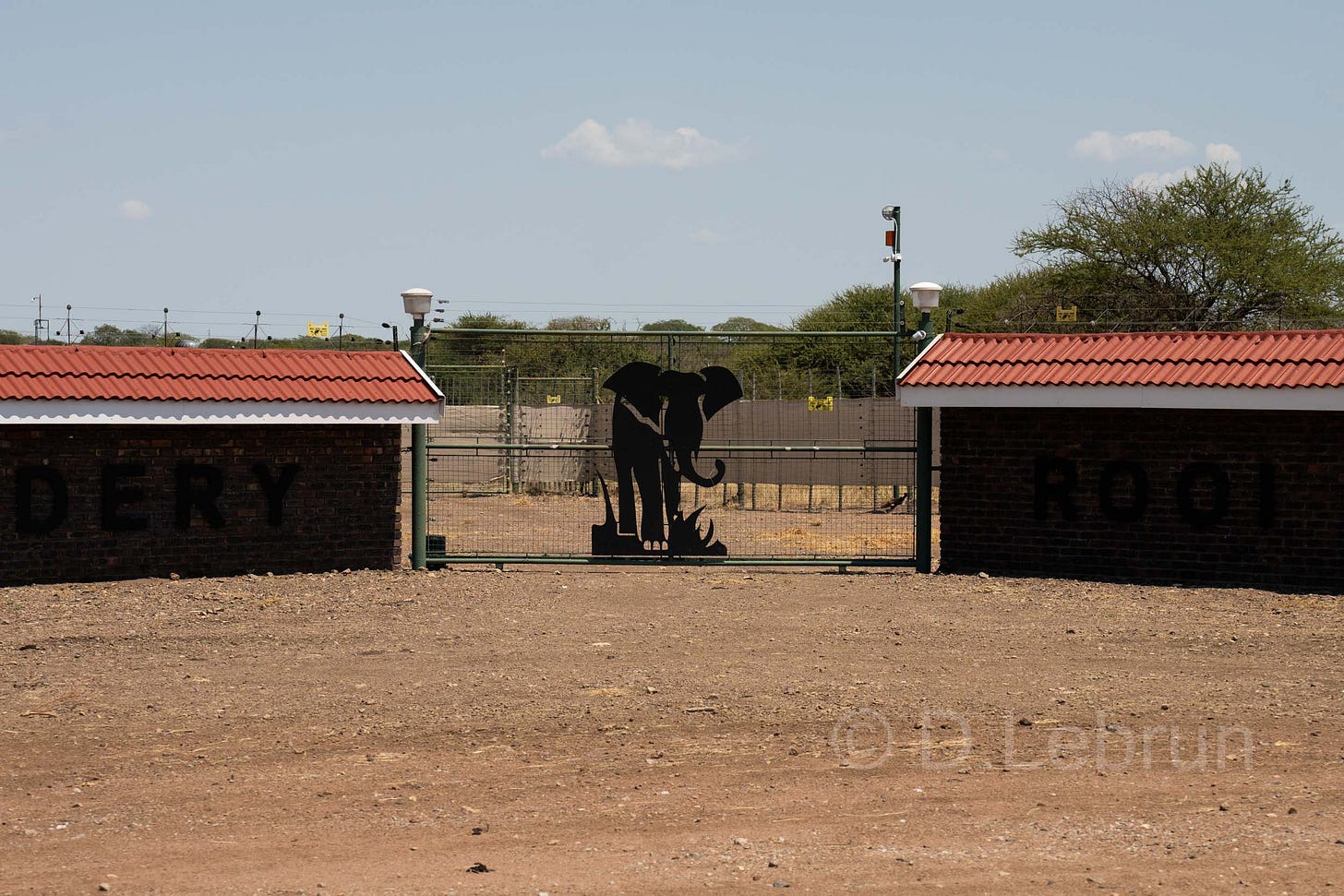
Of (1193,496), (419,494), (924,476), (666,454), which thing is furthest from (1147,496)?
(419,494)

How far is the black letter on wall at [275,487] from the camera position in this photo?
47.9 ft

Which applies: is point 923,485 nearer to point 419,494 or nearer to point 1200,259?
point 419,494

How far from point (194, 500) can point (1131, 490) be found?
31.0 ft

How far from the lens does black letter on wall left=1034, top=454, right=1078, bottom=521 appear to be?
1441 centimetres

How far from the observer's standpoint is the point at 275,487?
1464 cm

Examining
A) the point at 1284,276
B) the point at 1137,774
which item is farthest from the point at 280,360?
the point at 1284,276

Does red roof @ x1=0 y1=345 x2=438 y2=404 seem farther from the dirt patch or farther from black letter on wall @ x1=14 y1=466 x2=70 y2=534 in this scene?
the dirt patch

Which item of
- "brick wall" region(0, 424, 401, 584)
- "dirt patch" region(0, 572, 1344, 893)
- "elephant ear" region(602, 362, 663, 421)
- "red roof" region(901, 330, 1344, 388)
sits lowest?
"dirt patch" region(0, 572, 1344, 893)

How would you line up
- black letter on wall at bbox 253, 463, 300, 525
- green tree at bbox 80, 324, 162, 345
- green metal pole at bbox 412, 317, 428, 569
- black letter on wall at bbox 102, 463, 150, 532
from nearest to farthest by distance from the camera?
black letter on wall at bbox 102, 463, 150, 532 < black letter on wall at bbox 253, 463, 300, 525 < green metal pole at bbox 412, 317, 428, 569 < green tree at bbox 80, 324, 162, 345

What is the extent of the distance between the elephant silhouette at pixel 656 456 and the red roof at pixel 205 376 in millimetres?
2101

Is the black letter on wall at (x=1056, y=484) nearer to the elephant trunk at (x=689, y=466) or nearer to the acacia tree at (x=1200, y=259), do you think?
the elephant trunk at (x=689, y=466)

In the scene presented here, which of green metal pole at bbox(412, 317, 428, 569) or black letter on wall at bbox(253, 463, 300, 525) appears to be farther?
green metal pole at bbox(412, 317, 428, 569)

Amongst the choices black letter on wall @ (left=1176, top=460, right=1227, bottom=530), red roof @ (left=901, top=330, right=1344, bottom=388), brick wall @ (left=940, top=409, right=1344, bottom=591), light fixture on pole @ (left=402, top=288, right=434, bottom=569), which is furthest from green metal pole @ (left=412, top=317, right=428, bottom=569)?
black letter on wall @ (left=1176, top=460, right=1227, bottom=530)

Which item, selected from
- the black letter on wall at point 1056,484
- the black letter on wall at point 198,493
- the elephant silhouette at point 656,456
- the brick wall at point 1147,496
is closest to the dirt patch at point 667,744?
the brick wall at point 1147,496
